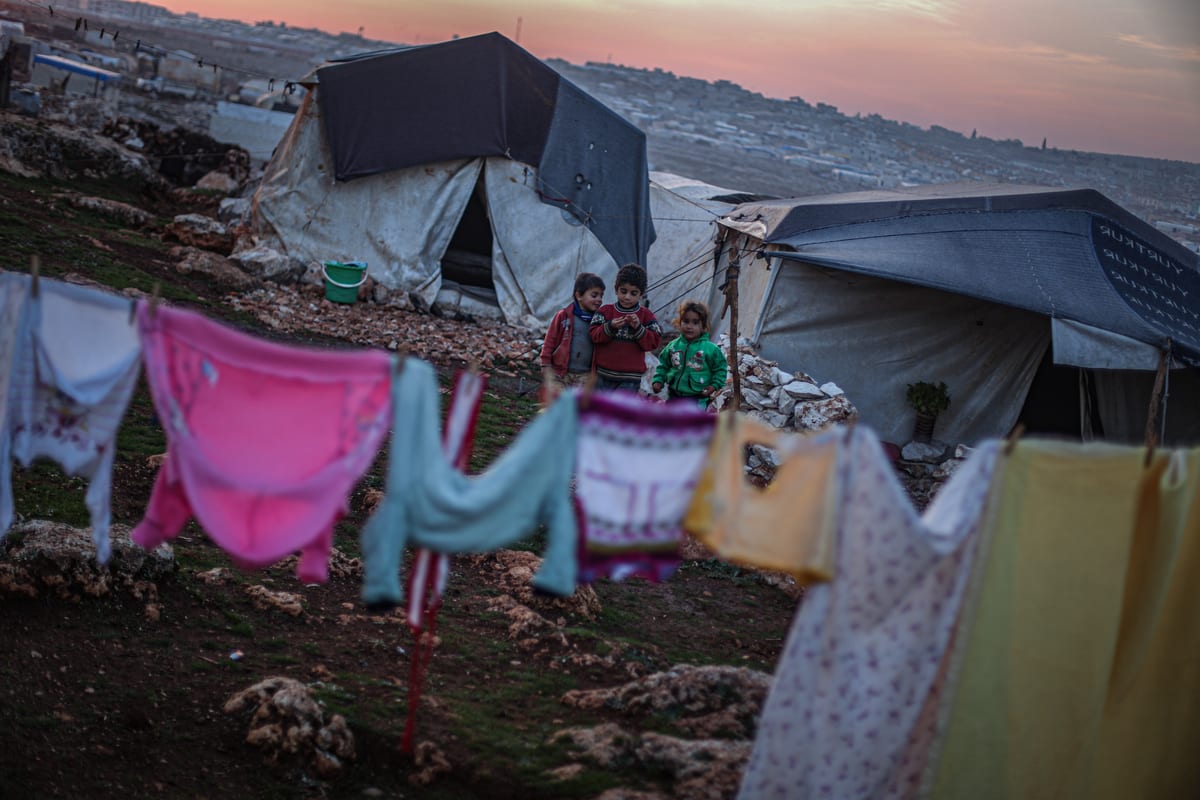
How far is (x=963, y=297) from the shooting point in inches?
411

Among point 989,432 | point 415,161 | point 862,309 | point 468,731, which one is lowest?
point 468,731

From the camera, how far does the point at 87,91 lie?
26688 millimetres

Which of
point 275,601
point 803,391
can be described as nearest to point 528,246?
point 803,391

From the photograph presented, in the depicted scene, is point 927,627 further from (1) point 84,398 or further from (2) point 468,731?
(1) point 84,398

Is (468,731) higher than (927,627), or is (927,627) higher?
(927,627)

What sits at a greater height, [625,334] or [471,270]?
[625,334]

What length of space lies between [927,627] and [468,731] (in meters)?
2.05

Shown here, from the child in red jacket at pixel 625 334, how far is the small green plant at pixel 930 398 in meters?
5.14

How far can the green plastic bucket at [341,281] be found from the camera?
1252 centimetres

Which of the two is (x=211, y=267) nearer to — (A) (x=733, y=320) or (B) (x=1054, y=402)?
(A) (x=733, y=320)

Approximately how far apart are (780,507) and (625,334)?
3136mm

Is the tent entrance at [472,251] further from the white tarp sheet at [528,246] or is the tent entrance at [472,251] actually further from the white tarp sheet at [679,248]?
the white tarp sheet at [679,248]

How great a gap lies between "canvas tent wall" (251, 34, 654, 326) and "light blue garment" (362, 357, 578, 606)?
1038 cm

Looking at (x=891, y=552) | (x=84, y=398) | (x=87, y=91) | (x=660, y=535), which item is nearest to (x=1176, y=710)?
(x=891, y=552)
